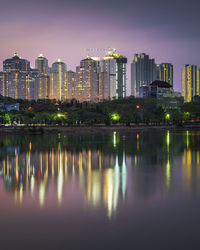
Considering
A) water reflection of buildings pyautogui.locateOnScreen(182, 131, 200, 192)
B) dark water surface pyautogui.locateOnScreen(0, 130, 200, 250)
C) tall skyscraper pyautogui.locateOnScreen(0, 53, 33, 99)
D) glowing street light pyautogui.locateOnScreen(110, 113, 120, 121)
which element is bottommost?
dark water surface pyautogui.locateOnScreen(0, 130, 200, 250)

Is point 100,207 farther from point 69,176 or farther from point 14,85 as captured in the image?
point 14,85

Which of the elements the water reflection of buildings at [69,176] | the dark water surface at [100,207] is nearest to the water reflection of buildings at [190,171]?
the dark water surface at [100,207]

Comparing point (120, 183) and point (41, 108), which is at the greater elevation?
point (41, 108)

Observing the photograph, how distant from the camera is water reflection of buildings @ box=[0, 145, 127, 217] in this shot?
11531 millimetres

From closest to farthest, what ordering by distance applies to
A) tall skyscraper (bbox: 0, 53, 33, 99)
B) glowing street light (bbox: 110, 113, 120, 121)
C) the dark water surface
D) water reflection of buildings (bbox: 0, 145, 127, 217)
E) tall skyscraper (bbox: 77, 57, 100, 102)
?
the dark water surface, water reflection of buildings (bbox: 0, 145, 127, 217), glowing street light (bbox: 110, 113, 120, 121), tall skyscraper (bbox: 0, 53, 33, 99), tall skyscraper (bbox: 77, 57, 100, 102)

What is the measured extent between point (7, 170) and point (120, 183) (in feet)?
21.7

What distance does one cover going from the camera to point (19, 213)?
9.65 m

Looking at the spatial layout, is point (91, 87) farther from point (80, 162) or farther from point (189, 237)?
point (189, 237)

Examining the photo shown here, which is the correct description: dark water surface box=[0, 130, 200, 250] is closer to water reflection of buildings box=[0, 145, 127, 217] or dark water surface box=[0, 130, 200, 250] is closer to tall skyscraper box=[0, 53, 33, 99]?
water reflection of buildings box=[0, 145, 127, 217]

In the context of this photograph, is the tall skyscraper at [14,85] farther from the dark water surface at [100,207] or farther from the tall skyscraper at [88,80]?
the dark water surface at [100,207]

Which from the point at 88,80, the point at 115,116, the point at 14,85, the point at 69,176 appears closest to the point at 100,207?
the point at 69,176

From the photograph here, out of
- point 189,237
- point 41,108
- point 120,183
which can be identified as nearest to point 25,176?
point 120,183

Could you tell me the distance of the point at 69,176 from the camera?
15266 mm

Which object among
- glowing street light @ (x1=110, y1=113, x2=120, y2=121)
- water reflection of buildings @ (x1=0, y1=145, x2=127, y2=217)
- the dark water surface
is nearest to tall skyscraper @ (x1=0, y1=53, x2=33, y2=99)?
glowing street light @ (x1=110, y1=113, x2=120, y2=121)
